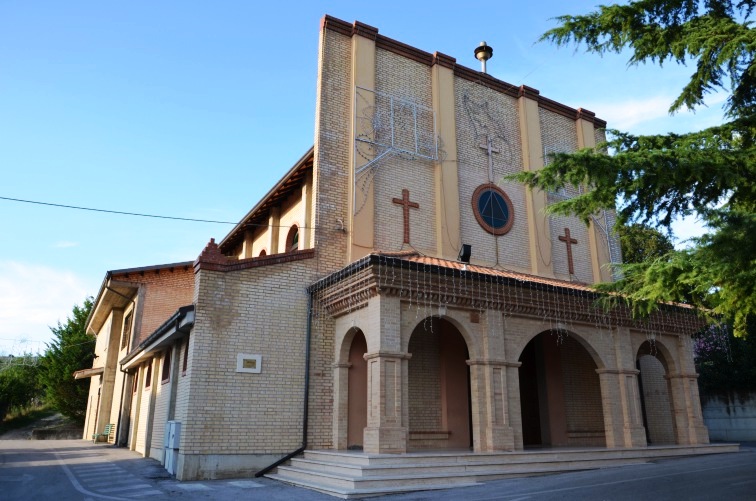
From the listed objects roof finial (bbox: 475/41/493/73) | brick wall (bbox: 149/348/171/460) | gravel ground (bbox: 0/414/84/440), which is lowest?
gravel ground (bbox: 0/414/84/440)

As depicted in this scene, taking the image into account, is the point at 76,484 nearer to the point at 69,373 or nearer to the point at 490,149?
the point at 490,149

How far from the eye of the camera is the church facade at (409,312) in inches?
443

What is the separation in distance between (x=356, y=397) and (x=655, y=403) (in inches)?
404

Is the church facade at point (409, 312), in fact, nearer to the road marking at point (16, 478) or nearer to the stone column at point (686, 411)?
the stone column at point (686, 411)

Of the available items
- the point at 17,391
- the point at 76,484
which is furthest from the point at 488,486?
the point at 17,391

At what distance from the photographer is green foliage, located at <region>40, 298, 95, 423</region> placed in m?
30.9

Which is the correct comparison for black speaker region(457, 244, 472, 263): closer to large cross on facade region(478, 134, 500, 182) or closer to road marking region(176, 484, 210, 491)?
large cross on facade region(478, 134, 500, 182)

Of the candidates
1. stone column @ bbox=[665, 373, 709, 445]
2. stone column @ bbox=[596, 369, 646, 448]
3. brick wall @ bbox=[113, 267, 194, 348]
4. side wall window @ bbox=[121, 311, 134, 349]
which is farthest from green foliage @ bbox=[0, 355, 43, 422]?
stone column @ bbox=[665, 373, 709, 445]

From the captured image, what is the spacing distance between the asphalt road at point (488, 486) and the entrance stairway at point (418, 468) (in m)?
0.36

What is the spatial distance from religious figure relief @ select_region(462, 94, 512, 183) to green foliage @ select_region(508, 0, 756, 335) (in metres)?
7.80

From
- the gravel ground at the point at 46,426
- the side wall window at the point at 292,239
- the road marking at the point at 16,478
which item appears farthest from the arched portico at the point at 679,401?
the gravel ground at the point at 46,426

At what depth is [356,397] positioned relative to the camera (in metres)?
12.5

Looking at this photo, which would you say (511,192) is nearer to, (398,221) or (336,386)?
(398,221)

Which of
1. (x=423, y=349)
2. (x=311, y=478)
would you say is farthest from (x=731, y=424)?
(x=311, y=478)
